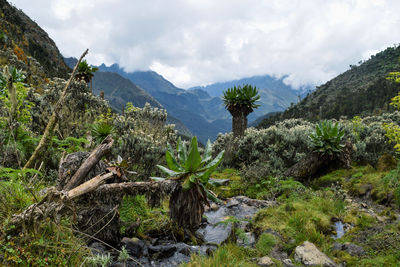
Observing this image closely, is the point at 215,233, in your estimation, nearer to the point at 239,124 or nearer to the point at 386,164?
the point at 386,164

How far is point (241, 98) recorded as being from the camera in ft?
48.8

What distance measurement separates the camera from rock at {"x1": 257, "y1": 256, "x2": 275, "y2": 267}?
11.4 ft

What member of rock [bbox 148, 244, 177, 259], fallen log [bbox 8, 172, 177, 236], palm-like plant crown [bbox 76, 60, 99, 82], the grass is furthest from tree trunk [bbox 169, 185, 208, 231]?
palm-like plant crown [bbox 76, 60, 99, 82]

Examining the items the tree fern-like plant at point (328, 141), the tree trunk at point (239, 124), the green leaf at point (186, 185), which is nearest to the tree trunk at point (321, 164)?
the tree fern-like plant at point (328, 141)

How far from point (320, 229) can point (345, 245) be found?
2.60 feet

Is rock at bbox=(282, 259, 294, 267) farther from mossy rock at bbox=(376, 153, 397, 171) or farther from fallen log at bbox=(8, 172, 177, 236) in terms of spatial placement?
mossy rock at bbox=(376, 153, 397, 171)

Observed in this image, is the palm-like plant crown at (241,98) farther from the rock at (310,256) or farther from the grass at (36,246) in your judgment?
the grass at (36,246)

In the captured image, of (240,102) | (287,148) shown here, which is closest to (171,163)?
(287,148)

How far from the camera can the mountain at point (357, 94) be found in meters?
61.6

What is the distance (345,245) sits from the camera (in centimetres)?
394

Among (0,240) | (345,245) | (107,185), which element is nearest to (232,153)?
(345,245)

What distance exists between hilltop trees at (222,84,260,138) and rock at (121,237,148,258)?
11664mm

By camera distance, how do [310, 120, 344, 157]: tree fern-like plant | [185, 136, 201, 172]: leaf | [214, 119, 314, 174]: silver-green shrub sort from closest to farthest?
1. [185, 136, 201, 172]: leaf
2. [310, 120, 344, 157]: tree fern-like plant
3. [214, 119, 314, 174]: silver-green shrub

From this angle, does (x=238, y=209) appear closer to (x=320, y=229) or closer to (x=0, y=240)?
(x=320, y=229)
